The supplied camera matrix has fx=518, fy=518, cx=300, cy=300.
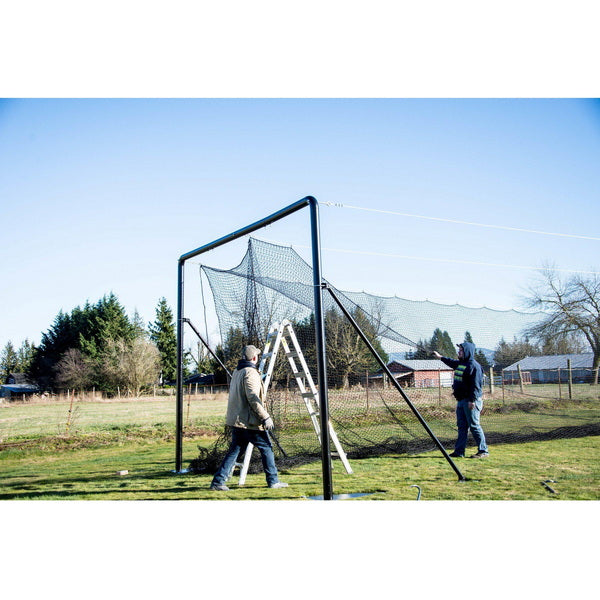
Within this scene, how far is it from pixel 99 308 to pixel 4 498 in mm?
41095

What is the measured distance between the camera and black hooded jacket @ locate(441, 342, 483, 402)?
21.9 ft

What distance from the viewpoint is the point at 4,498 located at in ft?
17.7

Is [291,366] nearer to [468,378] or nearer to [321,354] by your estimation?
[321,354]

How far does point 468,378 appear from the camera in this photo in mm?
6727

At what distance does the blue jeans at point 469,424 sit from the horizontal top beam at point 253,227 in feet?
11.4

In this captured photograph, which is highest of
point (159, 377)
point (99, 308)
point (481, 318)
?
point (99, 308)

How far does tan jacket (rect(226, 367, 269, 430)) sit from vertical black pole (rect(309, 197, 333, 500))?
3.07ft

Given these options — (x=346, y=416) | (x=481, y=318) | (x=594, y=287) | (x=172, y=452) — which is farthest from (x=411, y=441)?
(x=594, y=287)

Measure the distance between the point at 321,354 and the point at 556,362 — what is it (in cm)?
775

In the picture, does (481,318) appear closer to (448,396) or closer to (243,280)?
(448,396)

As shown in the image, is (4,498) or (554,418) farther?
(554,418)

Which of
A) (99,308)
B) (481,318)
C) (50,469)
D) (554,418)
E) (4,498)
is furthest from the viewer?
(99,308)

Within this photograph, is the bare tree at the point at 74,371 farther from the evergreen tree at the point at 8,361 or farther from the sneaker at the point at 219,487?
the sneaker at the point at 219,487

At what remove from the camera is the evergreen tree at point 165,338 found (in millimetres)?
44750
